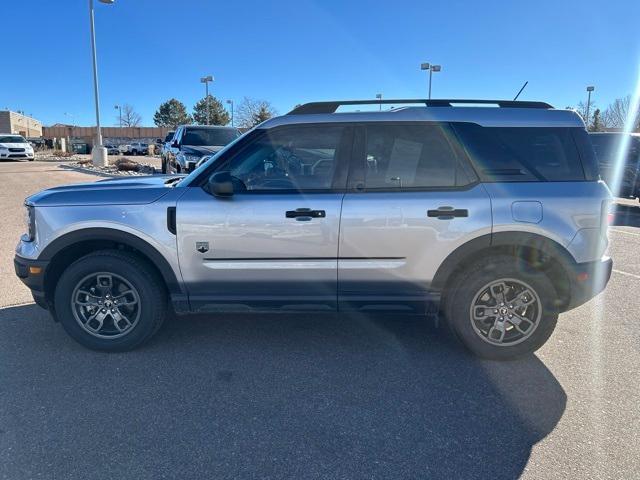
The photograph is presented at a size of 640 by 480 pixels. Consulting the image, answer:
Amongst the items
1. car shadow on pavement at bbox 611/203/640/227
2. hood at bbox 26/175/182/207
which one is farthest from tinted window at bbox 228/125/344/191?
car shadow on pavement at bbox 611/203/640/227

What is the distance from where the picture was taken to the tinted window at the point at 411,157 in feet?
11.8

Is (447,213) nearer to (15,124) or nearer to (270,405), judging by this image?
(270,405)

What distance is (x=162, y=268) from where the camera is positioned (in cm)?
364

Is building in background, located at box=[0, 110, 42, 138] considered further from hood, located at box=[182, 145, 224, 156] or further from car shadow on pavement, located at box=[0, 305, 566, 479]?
car shadow on pavement, located at box=[0, 305, 566, 479]

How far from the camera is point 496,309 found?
368cm

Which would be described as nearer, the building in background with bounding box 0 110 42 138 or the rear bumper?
the rear bumper

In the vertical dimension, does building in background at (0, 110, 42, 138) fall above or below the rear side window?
above

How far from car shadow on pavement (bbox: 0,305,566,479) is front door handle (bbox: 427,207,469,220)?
1128mm

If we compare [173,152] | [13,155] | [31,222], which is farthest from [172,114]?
[31,222]

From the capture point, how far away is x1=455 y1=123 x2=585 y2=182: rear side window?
3574 millimetres

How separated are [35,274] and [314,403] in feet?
7.72

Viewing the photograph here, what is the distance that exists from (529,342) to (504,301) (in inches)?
14.5

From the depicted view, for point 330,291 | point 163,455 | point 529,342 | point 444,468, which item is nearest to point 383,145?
point 330,291

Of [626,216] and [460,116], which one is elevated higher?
[460,116]
